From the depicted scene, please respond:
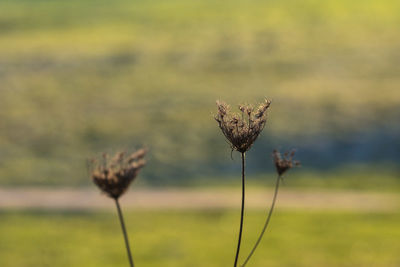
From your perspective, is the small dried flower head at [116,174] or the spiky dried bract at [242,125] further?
the small dried flower head at [116,174]

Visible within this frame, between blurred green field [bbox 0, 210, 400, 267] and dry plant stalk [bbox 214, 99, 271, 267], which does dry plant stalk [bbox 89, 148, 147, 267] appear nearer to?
dry plant stalk [bbox 214, 99, 271, 267]

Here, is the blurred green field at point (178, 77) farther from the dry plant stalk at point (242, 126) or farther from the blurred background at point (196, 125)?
the dry plant stalk at point (242, 126)

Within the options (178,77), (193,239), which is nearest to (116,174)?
(193,239)

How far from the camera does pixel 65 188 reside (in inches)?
1471

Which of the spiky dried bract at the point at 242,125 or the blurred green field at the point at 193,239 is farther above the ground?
the spiky dried bract at the point at 242,125

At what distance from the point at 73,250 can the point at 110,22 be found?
35.0 metres

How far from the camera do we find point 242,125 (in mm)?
4070

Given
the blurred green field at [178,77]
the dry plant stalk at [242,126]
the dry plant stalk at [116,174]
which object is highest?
the blurred green field at [178,77]

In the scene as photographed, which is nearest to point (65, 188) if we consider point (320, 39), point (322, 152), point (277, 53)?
point (322, 152)

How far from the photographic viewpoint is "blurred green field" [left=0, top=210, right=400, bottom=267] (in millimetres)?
28547

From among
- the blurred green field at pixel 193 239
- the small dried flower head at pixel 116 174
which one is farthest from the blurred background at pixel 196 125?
the small dried flower head at pixel 116 174

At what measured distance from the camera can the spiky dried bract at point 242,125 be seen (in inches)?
159

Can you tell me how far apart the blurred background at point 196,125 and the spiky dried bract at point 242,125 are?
78.7 ft

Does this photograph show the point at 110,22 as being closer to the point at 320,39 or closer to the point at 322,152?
the point at 320,39
